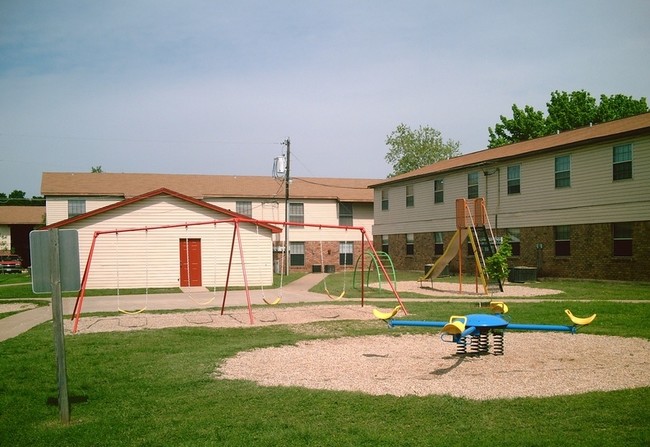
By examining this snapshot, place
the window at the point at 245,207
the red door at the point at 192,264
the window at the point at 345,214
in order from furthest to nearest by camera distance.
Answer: the window at the point at 345,214 → the window at the point at 245,207 → the red door at the point at 192,264

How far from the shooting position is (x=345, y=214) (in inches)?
1868

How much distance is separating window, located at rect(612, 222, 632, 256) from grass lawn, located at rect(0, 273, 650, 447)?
1891 centimetres

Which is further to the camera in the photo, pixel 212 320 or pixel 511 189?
pixel 511 189

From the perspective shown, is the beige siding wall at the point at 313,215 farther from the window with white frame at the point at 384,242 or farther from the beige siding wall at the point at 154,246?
the beige siding wall at the point at 154,246

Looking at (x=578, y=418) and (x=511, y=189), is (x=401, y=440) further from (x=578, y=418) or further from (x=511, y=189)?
(x=511, y=189)

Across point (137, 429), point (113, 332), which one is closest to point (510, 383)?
point (137, 429)

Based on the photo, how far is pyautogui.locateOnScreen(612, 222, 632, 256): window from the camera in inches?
939

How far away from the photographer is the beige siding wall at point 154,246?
94.3 feet

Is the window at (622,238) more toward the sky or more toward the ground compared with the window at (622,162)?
more toward the ground

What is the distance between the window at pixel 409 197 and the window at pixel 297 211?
10.3 metres

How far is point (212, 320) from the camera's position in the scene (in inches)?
624

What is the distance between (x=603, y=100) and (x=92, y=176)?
4413 cm

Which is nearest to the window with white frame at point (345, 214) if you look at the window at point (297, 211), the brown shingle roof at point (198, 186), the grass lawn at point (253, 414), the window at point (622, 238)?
the brown shingle roof at point (198, 186)

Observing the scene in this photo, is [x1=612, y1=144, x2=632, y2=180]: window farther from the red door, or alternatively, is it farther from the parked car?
the parked car
